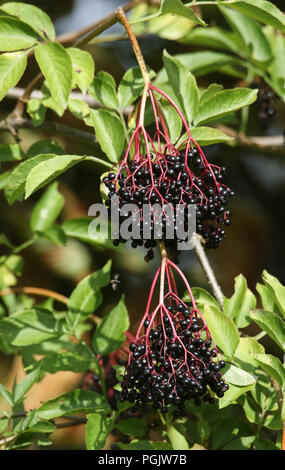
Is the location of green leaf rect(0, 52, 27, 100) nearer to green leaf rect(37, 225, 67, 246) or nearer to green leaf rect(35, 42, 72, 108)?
green leaf rect(35, 42, 72, 108)

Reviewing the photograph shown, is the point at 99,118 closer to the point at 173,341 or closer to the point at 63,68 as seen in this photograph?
the point at 63,68

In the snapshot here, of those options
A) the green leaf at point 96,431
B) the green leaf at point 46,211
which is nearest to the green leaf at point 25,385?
the green leaf at point 96,431

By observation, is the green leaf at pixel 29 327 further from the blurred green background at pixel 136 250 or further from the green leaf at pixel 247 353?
the blurred green background at pixel 136 250

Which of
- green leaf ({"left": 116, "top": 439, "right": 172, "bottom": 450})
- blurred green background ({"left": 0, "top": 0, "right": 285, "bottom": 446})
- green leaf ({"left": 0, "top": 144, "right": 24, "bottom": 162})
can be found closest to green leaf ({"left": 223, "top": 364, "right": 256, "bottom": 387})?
green leaf ({"left": 116, "top": 439, "right": 172, "bottom": 450})

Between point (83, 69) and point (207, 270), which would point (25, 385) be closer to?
point (207, 270)

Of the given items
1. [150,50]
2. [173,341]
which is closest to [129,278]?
[150,50]

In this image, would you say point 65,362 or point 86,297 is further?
point 86,297

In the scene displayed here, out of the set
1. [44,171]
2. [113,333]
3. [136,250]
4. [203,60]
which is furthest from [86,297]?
[136,250]
